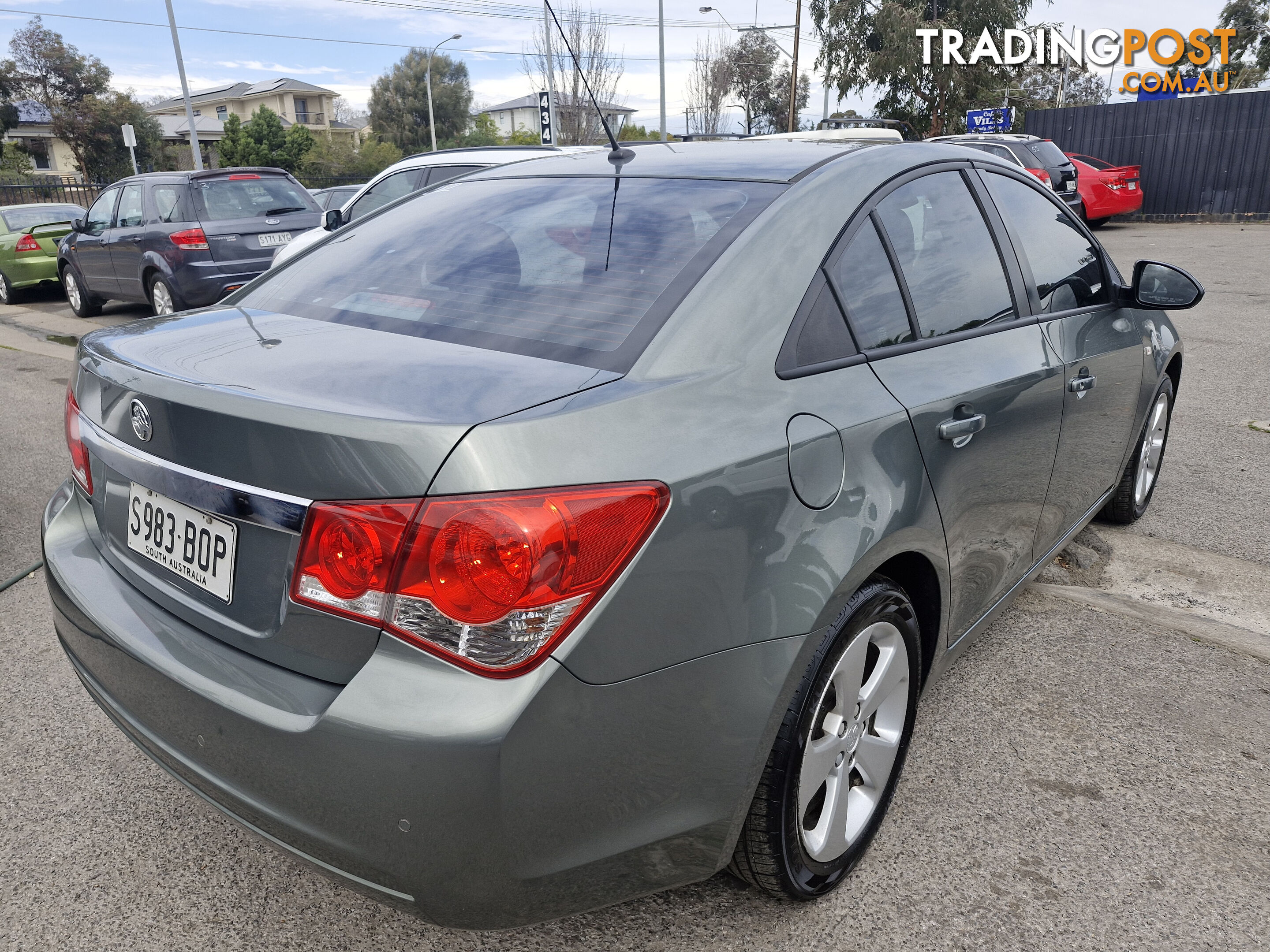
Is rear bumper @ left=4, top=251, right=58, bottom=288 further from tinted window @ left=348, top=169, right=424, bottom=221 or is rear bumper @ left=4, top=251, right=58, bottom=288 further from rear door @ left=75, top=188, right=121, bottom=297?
tinted window @ left=348, top=169, right=424, bottom=221

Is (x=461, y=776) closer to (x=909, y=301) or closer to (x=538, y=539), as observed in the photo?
(x=538, y=539)

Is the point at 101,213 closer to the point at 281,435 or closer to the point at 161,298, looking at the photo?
the point at 161,298

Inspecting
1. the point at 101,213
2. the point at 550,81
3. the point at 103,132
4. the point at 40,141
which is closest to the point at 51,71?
the point at 103,132

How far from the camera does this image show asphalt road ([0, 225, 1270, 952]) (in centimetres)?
201

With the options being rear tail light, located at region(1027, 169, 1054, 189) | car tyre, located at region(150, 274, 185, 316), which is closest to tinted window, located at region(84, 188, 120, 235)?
car tyre, located at region(150, 274, 185, 316)

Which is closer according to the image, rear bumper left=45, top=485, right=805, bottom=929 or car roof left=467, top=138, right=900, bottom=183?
rear bumper left=45, top=485, right=805, bottom=929

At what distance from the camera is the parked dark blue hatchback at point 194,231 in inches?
378

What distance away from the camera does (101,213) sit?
11.3m

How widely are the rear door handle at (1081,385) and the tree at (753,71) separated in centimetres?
5201

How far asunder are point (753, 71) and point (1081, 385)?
56541 millimetres

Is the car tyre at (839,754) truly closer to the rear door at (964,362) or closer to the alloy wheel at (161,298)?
the rear door at (964,362)

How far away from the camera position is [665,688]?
1.54m

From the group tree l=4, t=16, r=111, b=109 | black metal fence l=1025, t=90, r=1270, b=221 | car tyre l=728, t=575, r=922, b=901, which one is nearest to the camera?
car tyre l=728, t=575, r=922, b=901

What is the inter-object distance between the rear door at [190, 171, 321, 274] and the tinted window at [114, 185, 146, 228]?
915mm
